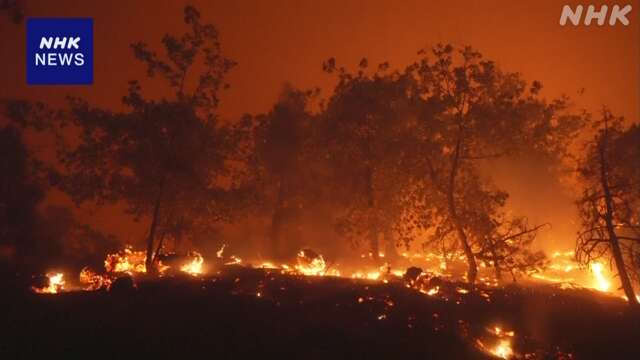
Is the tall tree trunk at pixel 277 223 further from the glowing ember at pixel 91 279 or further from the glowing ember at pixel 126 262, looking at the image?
the glowing ember at pixel 91 279

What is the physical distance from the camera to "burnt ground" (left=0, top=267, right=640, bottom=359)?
588 inches

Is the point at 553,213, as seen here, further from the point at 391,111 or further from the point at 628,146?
the point at 391,111

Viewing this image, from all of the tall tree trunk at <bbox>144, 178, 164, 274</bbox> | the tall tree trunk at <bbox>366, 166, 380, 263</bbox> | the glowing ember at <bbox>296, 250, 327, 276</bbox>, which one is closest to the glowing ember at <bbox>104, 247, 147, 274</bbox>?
the tall tree trunk at <bbox>144, 178, 164, 274</bbox>

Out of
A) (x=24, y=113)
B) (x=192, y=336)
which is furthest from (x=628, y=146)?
(x=24, y=113)

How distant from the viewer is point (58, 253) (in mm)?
40062

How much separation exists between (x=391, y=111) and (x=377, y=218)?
7728 millimetres

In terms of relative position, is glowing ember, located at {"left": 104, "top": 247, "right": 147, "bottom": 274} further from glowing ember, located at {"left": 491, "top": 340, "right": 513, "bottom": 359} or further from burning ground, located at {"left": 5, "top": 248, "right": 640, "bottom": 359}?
glowing ember, located at {"left": 491, "top": 340, "right": 513, "bottom": 359}

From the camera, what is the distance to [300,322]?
57.9 ft

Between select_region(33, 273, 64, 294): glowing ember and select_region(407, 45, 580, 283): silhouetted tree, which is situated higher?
select_region(407, 45, 580, 283): silhouetted tree

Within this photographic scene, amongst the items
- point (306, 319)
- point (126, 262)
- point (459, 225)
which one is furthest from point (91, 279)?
point (459, 225)

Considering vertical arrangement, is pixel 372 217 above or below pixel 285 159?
below

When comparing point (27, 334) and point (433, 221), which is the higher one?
point (433, 221)

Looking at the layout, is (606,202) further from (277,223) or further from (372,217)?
(277,223)

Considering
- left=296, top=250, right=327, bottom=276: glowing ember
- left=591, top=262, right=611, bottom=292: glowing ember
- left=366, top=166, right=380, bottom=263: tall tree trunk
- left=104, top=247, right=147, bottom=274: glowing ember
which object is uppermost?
left=366, top=166, right=380, bottom=263: tall tree trunk
